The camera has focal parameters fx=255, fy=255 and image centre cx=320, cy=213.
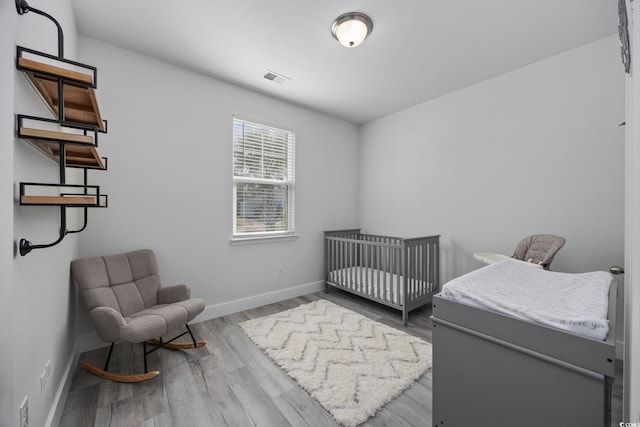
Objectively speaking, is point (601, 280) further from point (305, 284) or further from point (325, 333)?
point (305, 284)

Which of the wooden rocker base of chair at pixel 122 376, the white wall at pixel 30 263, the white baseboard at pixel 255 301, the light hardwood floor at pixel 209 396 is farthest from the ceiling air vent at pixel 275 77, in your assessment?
the wooden rocker base of chair at pixel 122 376

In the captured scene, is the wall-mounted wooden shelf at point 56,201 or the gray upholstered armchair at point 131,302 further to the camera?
the gray upholstered armchair at point 131,302

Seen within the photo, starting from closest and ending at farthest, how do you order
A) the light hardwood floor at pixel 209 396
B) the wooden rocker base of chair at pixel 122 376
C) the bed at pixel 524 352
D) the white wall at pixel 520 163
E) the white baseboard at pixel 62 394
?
the bed at pixel 524 352 → the white baseboard at pixel 62 394 → the light hardwood floor at pixel 209 396 → the wooden rocker base of chair at pixel 122 376 → the white wall at pixel 520 163

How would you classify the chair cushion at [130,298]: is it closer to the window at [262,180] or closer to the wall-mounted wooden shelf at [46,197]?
the wall-mounted wooden shelf at [46,197]

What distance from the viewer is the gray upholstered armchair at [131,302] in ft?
5.43

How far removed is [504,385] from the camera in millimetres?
994

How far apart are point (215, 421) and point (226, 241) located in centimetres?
170

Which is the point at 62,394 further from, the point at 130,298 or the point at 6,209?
the point at 6,209

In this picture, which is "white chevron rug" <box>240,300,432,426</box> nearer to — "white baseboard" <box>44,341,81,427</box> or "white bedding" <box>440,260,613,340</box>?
"white bedding" <box>440,260,613,340</box>

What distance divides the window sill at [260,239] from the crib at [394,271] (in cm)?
58

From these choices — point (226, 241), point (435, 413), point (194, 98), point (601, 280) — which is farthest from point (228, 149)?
point (601, 280)

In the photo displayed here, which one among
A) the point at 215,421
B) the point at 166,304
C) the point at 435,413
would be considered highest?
the point at 166,304

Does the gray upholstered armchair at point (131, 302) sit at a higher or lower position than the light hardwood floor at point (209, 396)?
higher

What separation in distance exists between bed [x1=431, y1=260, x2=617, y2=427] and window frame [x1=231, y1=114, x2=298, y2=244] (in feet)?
7.45
